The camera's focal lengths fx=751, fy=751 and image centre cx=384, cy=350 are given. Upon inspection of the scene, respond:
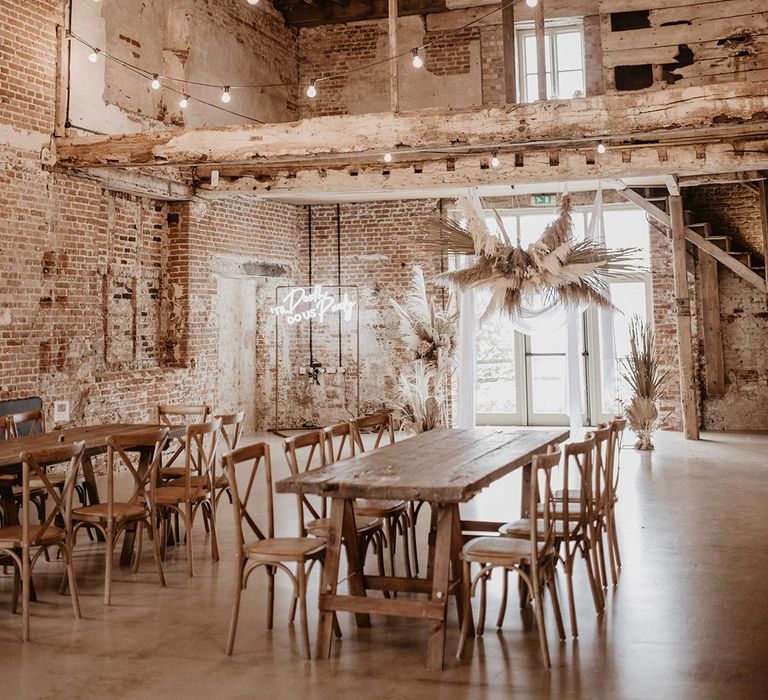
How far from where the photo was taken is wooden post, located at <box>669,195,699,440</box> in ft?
32.2

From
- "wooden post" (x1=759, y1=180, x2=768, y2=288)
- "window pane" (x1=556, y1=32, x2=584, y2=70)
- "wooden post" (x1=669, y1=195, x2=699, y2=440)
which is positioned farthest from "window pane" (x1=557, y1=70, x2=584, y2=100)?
"wooden post" (x1=759, y1=180, x2=768, y2=288)

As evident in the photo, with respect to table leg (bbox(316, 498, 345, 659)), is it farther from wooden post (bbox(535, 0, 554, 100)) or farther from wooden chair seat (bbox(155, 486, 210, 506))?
wooden post (bbox(535, 0, 554, 100))

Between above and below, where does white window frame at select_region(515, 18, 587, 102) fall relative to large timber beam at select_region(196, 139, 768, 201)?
above

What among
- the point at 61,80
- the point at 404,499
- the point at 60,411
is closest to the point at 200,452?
the point at 404,499

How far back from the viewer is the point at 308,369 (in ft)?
38.6

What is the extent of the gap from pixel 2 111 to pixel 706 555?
7095 millimetres

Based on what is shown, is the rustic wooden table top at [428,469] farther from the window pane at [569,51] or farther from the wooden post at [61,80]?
the window pane at [569,51]

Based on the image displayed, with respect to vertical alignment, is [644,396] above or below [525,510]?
above

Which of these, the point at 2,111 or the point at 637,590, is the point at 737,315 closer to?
the point at 637,590

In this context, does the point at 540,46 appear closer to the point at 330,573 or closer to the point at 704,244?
the point at 704,244

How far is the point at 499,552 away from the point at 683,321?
24.3 ft

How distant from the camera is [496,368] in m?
12.0

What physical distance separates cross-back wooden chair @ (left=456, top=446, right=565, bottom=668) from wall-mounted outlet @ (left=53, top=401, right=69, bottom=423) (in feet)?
18.5

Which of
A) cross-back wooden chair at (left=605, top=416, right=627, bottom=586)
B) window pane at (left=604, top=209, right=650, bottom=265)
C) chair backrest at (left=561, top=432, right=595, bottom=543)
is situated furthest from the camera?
window pane at (left=604, top=209, right=650, bottom=265)
